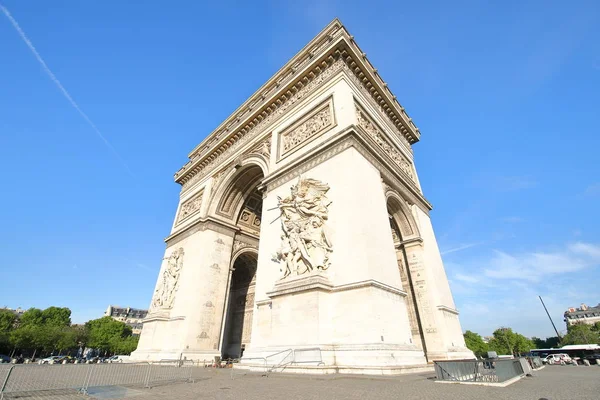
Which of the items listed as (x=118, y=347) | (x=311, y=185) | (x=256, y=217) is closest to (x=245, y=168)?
(x=256, y=217)

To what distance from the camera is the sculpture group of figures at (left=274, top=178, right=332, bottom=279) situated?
8258 millimetres

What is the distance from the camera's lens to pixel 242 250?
15.8 metres

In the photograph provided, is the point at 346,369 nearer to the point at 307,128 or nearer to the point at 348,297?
the point at 348,297

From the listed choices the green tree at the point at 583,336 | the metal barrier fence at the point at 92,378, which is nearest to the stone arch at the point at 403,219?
the metal barrier fence at the point at 92,378

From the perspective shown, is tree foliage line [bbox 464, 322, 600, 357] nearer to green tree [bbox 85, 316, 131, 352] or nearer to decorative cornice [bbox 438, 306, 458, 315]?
decorative cornice [bbox 438, 306, 458, 315]

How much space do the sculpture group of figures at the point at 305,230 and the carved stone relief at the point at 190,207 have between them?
9067 mm

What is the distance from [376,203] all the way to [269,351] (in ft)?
18.3

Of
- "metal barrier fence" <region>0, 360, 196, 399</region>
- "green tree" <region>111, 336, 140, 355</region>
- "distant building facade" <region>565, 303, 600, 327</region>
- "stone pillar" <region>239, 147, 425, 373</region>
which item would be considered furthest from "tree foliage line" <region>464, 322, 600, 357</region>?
"metal barrier fence" <region>0, 360, 196, 399</region>

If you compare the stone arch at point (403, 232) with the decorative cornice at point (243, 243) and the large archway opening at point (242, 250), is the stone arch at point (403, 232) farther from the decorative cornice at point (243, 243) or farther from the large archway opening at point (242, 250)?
the decorative cornice at point (243, 243)

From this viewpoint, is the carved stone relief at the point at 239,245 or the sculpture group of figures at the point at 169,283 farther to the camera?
the carved stone relief at the point at 239,245

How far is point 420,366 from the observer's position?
700 cm

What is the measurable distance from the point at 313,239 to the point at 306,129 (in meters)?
5.49

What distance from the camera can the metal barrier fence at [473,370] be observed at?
202 inches

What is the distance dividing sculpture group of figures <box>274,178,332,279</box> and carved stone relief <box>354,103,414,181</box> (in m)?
3.62
